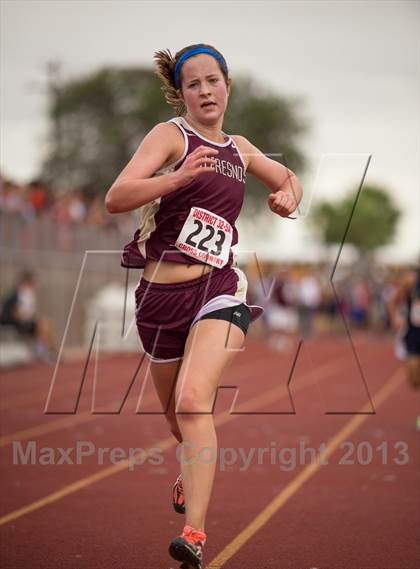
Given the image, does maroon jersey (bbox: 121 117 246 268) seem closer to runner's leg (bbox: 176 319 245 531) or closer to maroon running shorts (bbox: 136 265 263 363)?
maroon running shorts (bbox: 136 265 263 363)

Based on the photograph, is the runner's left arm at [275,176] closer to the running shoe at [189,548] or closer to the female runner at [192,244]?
the female runner at [192,244]

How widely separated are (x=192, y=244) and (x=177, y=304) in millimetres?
279

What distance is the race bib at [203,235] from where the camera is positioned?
4.86 m

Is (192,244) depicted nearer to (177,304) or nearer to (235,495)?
(177,304)

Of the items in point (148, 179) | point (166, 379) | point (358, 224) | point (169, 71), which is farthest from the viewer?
point (358, 224)

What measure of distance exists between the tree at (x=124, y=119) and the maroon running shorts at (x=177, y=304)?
170 ft

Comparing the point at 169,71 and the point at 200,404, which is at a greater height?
the point at 169,71

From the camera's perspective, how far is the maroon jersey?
486 centimetres

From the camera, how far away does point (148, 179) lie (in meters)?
4.58

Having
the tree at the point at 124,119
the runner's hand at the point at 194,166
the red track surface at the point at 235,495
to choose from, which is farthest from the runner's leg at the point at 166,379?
the tree at the point at 124,119

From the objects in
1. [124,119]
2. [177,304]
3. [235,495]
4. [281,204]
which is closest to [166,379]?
[177,304]

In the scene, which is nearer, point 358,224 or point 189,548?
point 189,548

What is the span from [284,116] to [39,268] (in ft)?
140

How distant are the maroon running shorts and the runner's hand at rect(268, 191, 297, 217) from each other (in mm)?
338
